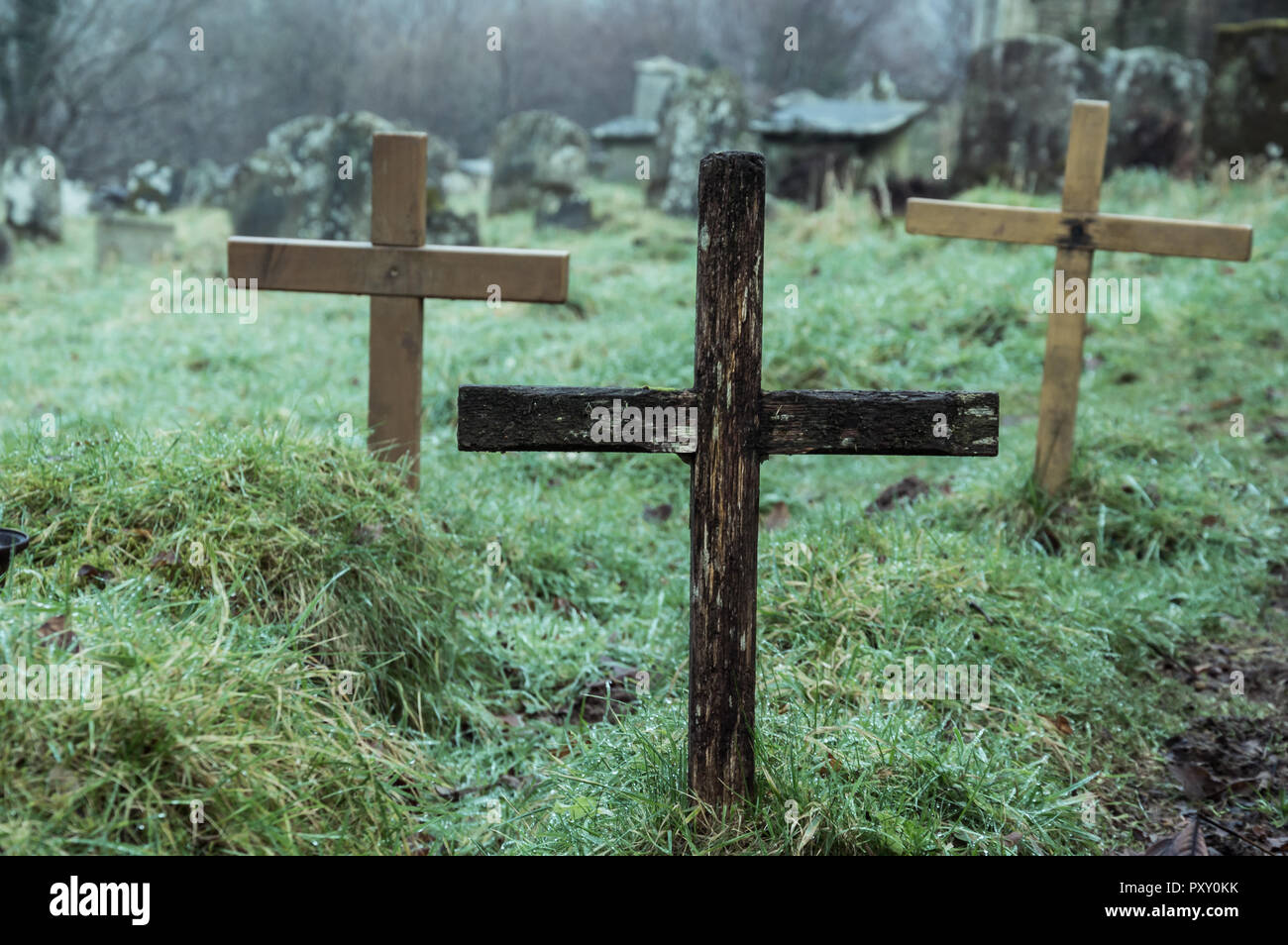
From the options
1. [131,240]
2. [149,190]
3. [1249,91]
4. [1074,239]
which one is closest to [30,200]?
[131,240]

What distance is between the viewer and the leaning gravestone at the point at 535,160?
14.3m

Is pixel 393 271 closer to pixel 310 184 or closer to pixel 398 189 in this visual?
pixel 398 189

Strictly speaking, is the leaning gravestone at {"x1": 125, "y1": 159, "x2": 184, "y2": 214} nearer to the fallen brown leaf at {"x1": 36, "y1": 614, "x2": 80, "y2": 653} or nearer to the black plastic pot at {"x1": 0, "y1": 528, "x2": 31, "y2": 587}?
the black plastic pot at {"x1": 0, "y1": 528, "x2": 31, "y2": 587}

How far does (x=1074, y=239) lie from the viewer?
4617 mm

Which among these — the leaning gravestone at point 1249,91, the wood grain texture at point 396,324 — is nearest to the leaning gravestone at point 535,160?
the leaning gravestone at point 1249,91

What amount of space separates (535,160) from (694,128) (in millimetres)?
2369

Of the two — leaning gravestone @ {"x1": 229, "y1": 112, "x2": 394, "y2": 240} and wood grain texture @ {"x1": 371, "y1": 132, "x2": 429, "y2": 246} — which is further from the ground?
leaning gravestone @ {"x1": 229, "y1": 112, "x2": 394, "y2": 240}

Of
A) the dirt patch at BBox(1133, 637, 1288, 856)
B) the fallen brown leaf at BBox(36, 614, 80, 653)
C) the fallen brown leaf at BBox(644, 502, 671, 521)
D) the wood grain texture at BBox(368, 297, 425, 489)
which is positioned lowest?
the dirt patch at BBox(1133, 637, 1288, 856)

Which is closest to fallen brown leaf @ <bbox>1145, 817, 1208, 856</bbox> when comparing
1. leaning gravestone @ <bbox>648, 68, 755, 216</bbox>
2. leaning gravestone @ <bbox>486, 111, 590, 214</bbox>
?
leaning gravestone @ <bbox>648, 68, 755, 216</bbox>

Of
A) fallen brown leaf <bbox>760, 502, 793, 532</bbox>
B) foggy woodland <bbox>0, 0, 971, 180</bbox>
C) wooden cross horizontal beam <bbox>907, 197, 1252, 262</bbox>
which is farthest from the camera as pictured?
foggy woodland <bbox>0, 0, 971, 180</bbox>

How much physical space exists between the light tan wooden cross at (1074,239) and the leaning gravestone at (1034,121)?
713cm

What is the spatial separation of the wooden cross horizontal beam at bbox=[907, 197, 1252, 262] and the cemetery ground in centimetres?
98

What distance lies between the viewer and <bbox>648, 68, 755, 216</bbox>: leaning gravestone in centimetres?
1323
